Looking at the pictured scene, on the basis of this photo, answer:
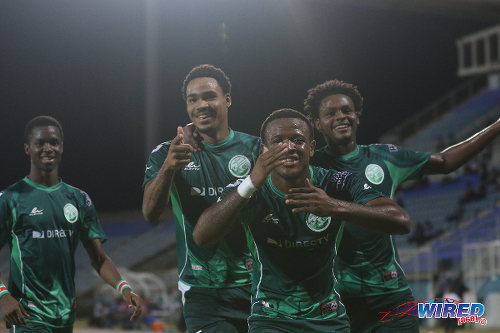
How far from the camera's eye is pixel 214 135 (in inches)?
187

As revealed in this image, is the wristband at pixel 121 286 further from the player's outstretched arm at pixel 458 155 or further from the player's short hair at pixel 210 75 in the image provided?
the player's outstretched arm at pixel 458 155

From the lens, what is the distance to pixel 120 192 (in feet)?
108

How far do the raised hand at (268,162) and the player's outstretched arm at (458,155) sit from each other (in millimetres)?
2133

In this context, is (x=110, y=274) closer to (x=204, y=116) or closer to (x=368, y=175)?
(x=204, y=116)

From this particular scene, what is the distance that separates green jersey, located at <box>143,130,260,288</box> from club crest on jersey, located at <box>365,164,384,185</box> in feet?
2.92

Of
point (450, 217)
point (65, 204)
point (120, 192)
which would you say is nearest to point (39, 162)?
point (65, 204)

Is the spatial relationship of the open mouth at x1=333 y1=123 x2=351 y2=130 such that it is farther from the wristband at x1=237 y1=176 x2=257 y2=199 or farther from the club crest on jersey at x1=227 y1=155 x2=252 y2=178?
the wristband at x1=237 y1=176 x2=257 y2=199

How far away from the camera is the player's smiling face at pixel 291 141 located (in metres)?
3.59

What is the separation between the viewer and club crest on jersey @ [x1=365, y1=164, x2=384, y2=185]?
16.6 ft

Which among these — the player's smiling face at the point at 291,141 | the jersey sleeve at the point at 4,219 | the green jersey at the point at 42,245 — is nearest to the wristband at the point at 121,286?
the green jersey at the point at 42,245

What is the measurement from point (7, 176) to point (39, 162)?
76.6ft

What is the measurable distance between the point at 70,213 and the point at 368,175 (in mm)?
2209

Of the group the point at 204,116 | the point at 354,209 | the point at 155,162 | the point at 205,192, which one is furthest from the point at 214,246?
the point at 354,209

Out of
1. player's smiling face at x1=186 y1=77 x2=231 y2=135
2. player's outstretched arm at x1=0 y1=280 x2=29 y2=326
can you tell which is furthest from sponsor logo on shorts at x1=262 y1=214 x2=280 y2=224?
player's outstretched arm at x1=0 y1=280 x2=29 y2=326
